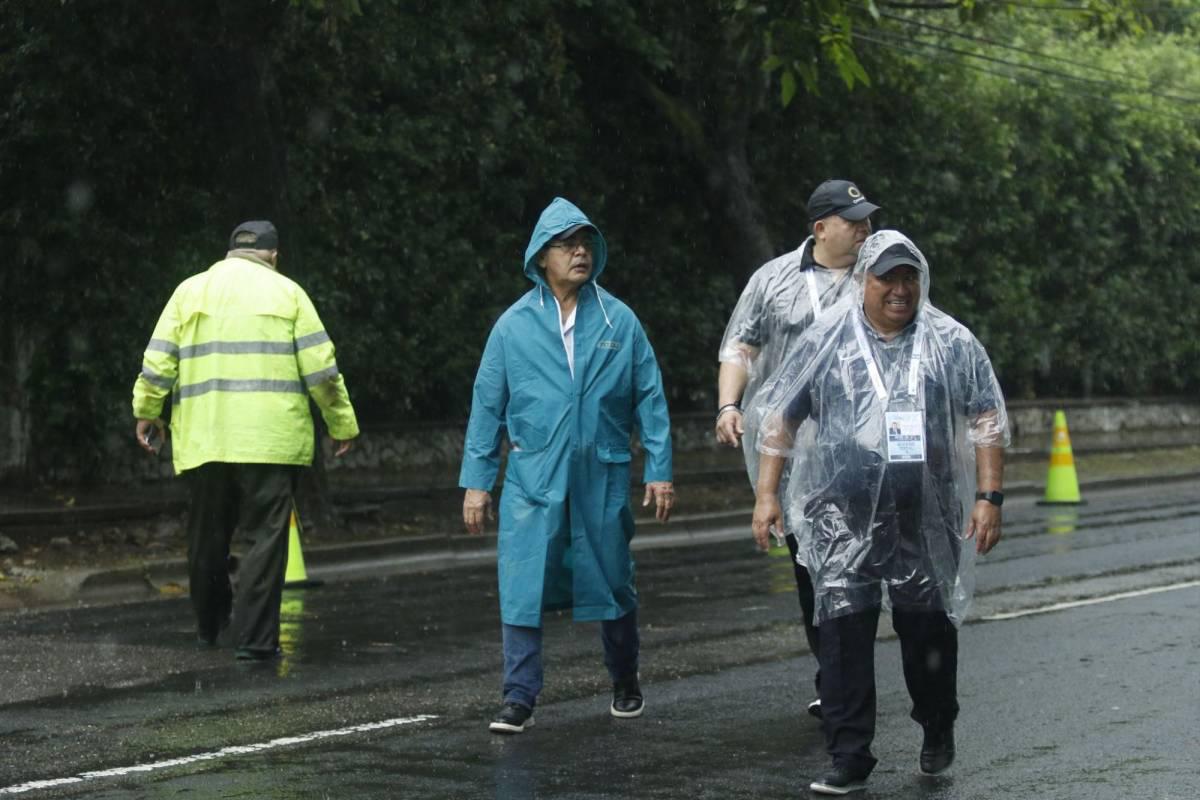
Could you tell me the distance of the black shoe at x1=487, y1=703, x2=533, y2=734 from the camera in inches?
289

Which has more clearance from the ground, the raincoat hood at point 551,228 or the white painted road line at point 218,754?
the raincoat hood at point 551,228

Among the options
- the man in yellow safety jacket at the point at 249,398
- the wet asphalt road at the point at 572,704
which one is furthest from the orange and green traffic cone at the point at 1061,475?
the man in yellow safety jacket at the point at 249,398

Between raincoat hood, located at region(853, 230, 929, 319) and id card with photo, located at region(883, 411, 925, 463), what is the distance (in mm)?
368

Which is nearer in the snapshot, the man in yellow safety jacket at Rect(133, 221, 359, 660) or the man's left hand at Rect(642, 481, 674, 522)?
the man's left hand at Rect(642, 481, 674, 522)

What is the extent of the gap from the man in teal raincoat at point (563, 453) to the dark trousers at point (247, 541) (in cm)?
218

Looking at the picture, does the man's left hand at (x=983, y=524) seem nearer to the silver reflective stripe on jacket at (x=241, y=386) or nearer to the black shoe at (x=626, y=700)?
the black shoe at (x=626, y=700)

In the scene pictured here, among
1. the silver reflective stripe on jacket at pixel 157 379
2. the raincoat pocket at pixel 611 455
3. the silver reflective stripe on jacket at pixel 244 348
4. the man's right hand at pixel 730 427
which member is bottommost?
the raincoat pocket at pixel 611 455

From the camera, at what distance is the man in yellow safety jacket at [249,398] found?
31.2 ft

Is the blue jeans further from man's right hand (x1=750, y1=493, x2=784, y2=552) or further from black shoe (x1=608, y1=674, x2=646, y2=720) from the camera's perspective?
man's right hand (x1=750, y1=493, x2=784, y2=552)

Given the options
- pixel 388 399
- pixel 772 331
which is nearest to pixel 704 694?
pixel 772 331

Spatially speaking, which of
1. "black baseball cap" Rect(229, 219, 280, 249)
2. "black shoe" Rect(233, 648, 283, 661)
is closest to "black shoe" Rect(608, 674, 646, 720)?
"black shoe" Rect(233, 648, 283, 661)

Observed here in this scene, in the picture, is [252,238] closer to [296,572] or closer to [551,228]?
[551,228]

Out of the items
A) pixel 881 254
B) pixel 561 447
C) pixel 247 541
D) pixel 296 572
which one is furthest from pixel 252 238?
pixel 881 254

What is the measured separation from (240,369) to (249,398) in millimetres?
140
